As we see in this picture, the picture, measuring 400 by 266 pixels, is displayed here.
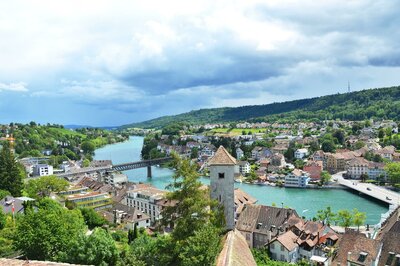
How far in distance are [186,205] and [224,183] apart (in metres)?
3.95

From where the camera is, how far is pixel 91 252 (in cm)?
1673

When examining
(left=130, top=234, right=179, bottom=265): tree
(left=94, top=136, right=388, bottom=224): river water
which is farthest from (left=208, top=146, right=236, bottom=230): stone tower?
(left=94, top=136, right=388, bottom=224): river water

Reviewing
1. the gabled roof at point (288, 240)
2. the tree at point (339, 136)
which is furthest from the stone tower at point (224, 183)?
the tree at point (339, 136)

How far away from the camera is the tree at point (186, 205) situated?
48.9 ft

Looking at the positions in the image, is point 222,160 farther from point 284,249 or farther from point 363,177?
point 363,177

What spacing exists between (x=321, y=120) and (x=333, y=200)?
12308 centimetres

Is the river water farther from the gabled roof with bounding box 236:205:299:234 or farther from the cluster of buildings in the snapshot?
the cluster of buildings

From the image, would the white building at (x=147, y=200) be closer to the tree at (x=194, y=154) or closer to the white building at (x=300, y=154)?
the white building at (x=300, y=154)

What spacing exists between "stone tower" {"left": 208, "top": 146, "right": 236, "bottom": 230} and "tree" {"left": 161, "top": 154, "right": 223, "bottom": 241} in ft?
9.50

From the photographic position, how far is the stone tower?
18.5 meters

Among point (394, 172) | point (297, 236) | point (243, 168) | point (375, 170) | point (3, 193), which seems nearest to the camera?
point (297, 236)

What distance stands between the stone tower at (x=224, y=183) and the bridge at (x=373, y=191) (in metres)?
38.8

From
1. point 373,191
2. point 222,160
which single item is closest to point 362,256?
point 222,160

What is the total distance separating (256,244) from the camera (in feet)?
100
